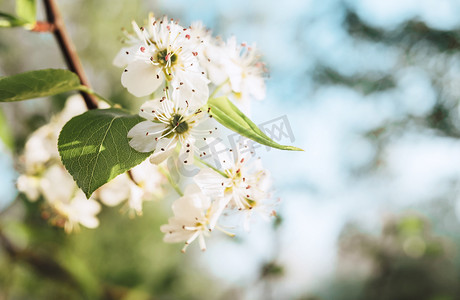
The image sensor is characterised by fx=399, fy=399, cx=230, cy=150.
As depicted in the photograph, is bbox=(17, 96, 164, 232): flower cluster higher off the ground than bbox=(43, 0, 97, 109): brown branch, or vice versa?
bbox=(43, 0, 97, 109): brown branch

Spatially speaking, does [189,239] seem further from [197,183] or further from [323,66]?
[323,66]

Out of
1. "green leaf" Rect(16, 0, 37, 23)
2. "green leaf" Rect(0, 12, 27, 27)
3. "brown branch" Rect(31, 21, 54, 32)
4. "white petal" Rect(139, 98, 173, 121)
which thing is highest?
"green leaf" Rect(16, 0, 37, 23)

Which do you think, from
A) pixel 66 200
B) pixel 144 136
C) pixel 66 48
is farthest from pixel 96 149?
pixel 66 200

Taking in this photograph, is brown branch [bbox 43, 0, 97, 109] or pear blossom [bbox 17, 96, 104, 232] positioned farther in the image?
pear blossom [bbox 17, 96, 104, 232]

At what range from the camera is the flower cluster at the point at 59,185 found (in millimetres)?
458

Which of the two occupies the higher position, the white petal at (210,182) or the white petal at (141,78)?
the white petal at (141,78)

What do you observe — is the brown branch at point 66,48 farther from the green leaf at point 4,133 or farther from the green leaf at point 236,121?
the green leaf at point 4,133

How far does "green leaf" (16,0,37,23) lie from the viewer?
0.36 m

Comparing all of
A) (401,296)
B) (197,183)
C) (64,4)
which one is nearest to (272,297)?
(197,183)

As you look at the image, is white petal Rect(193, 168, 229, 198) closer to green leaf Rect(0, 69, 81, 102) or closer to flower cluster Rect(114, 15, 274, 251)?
flower cluster Rect(114, 15, 274, 251)

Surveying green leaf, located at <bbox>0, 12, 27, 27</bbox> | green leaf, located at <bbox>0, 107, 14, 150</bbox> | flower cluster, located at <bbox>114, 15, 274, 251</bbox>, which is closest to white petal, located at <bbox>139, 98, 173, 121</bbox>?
flower cluster, located at <bbox>114, 15, 274, 251</bbox>

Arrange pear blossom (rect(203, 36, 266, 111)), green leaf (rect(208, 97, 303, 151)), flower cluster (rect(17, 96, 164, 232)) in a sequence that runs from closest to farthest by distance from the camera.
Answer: green leaf (rect(208, 97, 303, 151)) → pear blossom (rect(203, 36, 266, 111)) → flower cluster (rect(17, 96, 164, 232))

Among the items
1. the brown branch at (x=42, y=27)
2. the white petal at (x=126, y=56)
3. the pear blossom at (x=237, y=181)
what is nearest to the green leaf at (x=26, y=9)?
the brown branch at (x=42, y=27)

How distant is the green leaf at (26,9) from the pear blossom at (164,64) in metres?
0.11
